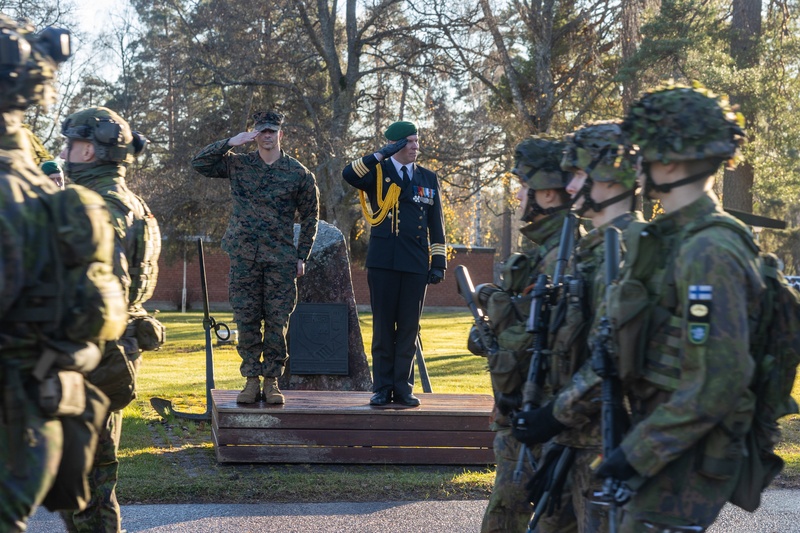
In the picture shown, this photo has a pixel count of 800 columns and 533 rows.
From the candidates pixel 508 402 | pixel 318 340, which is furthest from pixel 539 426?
pixel 318 340

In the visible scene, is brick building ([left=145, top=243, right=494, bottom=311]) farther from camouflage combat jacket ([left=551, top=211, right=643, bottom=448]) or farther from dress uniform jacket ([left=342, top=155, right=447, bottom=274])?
camouflage combat jacket ([left=551, top=211, right=643, bottom=448])

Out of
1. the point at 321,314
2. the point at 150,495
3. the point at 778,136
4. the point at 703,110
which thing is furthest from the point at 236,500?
the point at 778,136

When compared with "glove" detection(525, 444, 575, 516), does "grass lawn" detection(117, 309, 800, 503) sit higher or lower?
lower

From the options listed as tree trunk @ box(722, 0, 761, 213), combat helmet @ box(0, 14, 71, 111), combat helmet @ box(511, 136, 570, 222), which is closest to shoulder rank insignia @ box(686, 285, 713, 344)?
combat helmet @ box(511, 136, 570, 222)

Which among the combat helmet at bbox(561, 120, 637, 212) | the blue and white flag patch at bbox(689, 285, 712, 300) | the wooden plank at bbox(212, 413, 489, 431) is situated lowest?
the wooden plank at bbox(212, 413, 489, 431)

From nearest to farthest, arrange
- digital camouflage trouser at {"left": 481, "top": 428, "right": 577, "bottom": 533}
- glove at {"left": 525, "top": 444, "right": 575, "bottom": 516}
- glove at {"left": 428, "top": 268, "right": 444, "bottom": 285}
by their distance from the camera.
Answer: glove at {"left": 525, "top": 444, "right": 575, "bottom": 516} → digital camouflage trouser at {"left": 481, "top": 428, "right": 577, "bottom": 533} → glove at {"left": 428, "top": 268, "right": 444, "bottom": 285}

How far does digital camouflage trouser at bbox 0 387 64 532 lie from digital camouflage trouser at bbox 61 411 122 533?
5.95ft

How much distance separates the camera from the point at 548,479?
3.75 metres

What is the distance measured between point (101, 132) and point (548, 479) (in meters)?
2.84

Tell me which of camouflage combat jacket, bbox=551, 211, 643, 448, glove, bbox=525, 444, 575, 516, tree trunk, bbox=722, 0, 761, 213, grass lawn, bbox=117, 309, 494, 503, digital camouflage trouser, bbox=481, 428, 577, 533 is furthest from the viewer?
tree trunk, bbox=722, 0, 761, 213

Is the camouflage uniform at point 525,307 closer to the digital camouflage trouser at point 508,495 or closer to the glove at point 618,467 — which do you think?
the digital camouflage trouser at point 508,495

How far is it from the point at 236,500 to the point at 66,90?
92.4 ft

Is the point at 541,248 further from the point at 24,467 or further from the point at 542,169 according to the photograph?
the point at 24,467

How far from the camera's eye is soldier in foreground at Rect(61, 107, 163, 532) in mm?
4766
